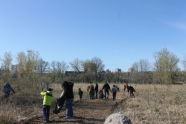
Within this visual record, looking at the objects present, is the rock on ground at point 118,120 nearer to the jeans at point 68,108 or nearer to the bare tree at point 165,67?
the jeans at point 68,108

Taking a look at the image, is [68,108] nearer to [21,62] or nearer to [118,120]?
[118,120]

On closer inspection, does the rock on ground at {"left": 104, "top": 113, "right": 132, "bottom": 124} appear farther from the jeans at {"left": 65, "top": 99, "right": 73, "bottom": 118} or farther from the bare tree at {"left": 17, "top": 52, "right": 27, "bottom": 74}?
the bare tree at {"left": 17, "top": 52, "right": 27, "bottom": 74}

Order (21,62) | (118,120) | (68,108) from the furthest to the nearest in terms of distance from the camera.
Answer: (21,62) < (68,108) < (118,120)

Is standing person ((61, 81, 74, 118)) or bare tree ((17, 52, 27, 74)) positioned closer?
standing person ((61, 81, 74, 118))

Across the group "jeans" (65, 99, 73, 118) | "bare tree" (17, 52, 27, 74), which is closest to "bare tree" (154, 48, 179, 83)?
"bare tree" (17, 52, 27, 74)

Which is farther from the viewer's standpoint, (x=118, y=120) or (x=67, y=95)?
(x=67, y=95)

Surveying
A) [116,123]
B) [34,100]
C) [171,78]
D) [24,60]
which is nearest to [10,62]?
[24,60]

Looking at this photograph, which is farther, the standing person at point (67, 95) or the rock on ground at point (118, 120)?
A: the standing person at point (67, 95)

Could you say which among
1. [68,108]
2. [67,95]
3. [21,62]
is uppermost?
[21,62]

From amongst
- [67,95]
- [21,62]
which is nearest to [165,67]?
[21,62]

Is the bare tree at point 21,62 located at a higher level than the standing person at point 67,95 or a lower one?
higher

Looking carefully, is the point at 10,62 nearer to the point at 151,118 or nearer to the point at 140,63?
the point at 151,118

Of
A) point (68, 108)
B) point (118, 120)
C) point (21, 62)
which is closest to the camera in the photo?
point (118, 120)

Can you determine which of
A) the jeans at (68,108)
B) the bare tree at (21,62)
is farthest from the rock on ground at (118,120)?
the bare tree at (21,62)
